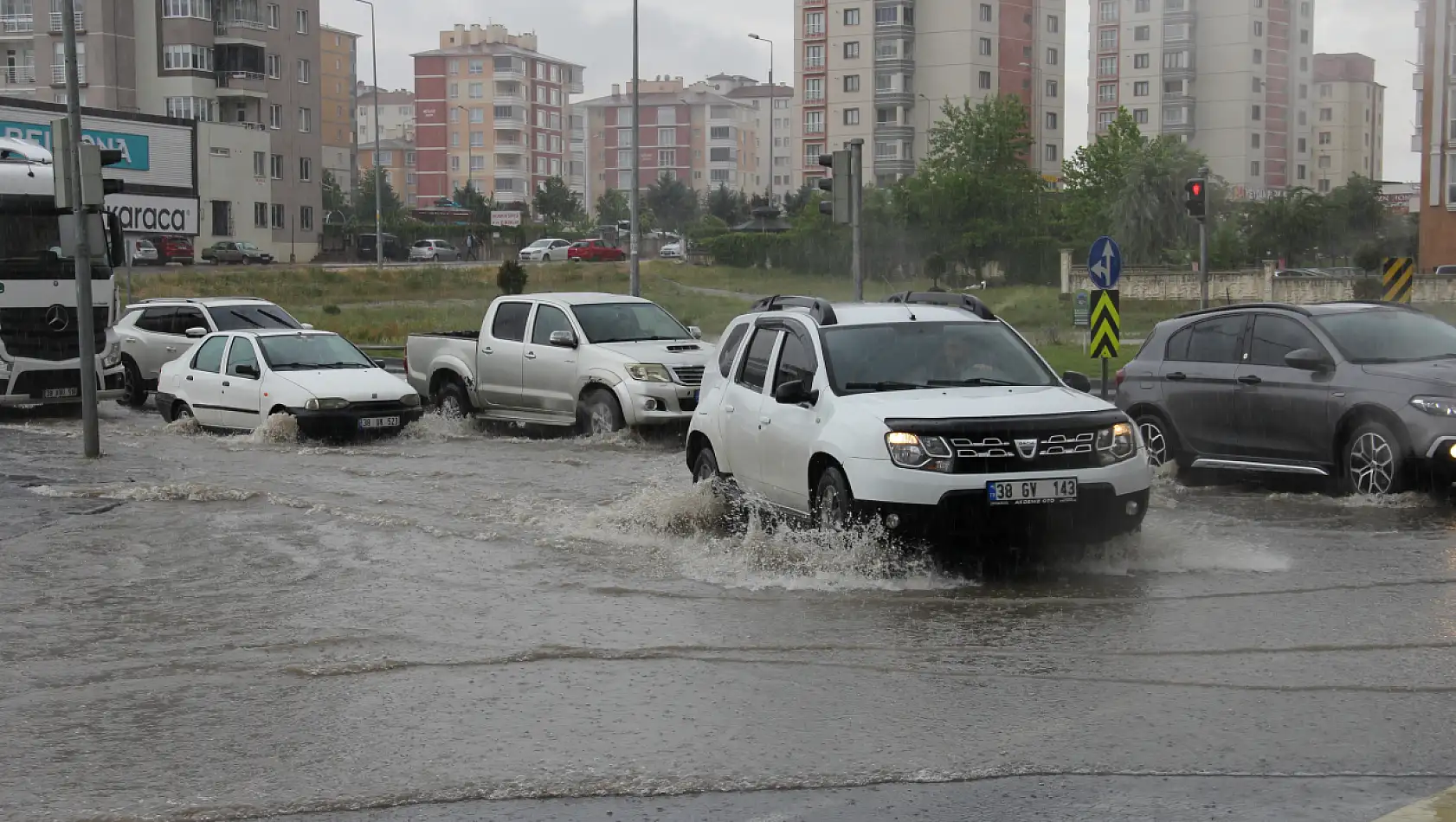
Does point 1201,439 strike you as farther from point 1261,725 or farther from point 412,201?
point 412,201

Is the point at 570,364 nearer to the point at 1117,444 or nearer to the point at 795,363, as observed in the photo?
the point at 795,363

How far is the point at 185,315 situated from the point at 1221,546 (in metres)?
19.2

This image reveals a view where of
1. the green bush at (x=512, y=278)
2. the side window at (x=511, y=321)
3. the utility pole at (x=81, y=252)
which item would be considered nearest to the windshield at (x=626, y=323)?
the side window at (x=511, y=321)

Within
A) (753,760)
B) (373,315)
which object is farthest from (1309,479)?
(373,315)

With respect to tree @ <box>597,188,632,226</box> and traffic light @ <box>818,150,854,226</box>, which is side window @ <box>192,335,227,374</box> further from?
tree @ <box>597,188,632,226</box>

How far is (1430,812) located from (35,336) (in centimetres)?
2089

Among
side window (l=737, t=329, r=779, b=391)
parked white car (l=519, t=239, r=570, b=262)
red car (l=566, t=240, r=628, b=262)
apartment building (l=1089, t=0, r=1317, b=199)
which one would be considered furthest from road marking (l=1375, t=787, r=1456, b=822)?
parked white car (l=519, t=239, r=570, b=262)

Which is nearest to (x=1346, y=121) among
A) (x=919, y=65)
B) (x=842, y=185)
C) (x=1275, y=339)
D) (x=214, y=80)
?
(x=919, y=65)

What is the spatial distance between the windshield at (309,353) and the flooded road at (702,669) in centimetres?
684

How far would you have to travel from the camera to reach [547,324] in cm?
1980

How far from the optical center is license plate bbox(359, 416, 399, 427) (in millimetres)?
19062

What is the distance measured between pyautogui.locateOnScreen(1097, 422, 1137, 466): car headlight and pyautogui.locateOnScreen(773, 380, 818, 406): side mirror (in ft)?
5.78

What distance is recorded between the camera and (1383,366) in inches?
492

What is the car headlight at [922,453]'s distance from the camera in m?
9.17
